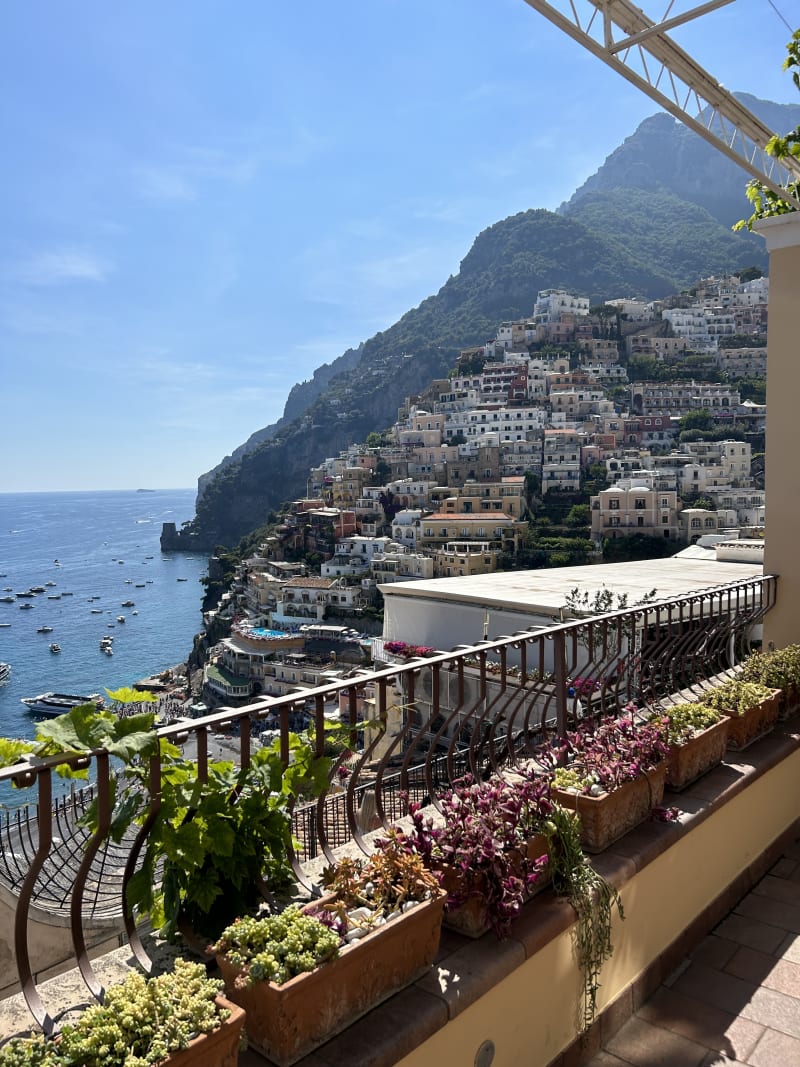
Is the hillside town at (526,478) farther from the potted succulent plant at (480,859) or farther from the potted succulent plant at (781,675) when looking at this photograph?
the potted succulent plant at (480,859)

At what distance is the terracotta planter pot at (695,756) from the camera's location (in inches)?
120

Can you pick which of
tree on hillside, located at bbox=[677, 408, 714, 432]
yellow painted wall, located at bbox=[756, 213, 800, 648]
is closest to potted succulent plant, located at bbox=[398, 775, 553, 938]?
yellow painted wall, located at bbox=[756, 213, 800, 648]

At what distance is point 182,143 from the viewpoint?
159 feet

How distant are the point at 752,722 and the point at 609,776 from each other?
1.40 meters

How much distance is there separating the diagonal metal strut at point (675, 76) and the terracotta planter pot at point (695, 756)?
3.63 metres

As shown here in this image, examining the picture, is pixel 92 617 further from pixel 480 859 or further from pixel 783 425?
pixel 480 859

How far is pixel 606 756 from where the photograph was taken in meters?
2.74

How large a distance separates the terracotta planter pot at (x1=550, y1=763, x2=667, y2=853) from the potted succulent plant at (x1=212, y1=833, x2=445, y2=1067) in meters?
0.90

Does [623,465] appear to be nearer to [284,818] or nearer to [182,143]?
[182,143]

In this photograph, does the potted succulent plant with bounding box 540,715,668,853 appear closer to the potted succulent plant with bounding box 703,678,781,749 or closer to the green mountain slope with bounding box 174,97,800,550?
the potted succulent plant with bounding box 703,678,781,749

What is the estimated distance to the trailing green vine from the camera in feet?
7.27

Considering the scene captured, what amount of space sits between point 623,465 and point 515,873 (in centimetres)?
7814

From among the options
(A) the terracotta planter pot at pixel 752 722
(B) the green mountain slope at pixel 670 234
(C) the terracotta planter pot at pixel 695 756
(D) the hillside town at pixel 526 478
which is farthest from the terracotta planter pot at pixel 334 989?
(B) the green mountain slope at pixel 670 234

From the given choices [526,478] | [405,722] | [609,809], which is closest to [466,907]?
[405,722]
